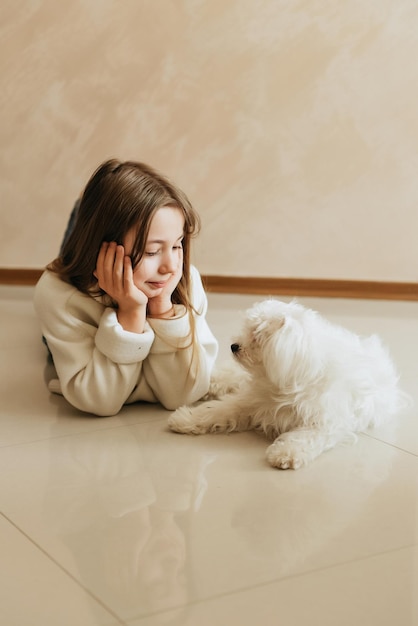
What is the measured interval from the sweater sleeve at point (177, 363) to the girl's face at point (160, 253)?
92mm

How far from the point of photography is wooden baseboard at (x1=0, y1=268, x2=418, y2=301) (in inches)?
144

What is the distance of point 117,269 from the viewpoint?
1.84 metres

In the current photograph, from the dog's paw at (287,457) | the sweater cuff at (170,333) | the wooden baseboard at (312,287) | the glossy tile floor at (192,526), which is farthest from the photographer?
the wooden baseboard at (312,287)

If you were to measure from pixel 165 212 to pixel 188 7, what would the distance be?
1.97m

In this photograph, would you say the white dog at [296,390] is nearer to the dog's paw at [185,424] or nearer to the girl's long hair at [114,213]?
the dog's paw at [185,424]

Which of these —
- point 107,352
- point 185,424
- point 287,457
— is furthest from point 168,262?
point 287,457

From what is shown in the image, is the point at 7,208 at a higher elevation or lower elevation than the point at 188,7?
lower

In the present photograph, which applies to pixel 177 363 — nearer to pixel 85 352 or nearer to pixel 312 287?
pixel 85 352

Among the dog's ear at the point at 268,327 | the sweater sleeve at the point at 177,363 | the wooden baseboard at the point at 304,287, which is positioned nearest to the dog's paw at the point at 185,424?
the sweater sleeve at the point at 177,363

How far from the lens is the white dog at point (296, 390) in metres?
1.71

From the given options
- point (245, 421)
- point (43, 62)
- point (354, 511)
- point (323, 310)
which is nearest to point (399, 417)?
point (245, 421)

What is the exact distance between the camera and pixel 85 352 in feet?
6.40

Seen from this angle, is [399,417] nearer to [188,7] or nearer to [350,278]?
[350,278]

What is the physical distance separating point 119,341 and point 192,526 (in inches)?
23.0
